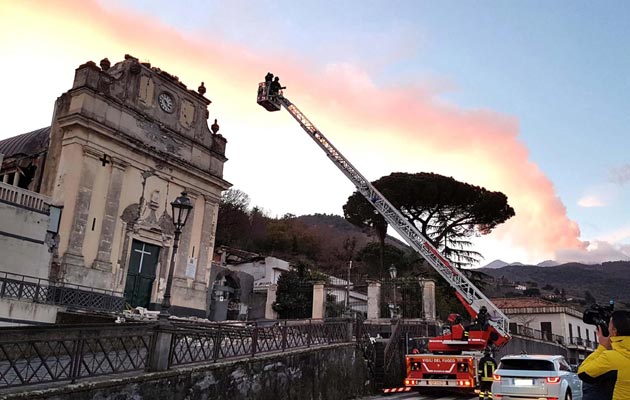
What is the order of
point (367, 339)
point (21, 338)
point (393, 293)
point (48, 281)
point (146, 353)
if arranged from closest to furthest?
point (21, 338), point (146, 353), point (367, 339), point (48, 281), point (393, 293)

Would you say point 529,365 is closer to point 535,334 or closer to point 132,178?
point 132,178

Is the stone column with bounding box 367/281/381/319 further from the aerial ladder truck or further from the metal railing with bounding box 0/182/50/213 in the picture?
the metal railing with bounding box 0/182/50/213

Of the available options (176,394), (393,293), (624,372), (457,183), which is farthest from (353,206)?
(624,372)

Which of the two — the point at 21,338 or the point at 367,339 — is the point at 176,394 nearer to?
the point at 21,338

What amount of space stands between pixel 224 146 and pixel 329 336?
15273 mm

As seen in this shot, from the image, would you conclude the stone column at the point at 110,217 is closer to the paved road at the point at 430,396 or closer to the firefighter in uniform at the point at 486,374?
the paved road at the point at 430,396

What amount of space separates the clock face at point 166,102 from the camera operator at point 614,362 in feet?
74.0

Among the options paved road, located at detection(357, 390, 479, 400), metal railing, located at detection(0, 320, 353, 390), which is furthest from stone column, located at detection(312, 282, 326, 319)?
metal railing, located at detection(0, 320, 353, 390)

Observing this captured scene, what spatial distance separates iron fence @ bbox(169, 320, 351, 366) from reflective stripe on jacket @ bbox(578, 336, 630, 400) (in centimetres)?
702

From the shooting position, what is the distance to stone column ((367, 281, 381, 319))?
25406mm

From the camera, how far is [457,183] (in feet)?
133

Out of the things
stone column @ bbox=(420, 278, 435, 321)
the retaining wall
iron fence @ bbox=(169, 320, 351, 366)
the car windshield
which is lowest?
the retaining wall

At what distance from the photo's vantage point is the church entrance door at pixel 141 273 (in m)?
21.5

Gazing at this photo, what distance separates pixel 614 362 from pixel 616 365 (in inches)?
1.0
